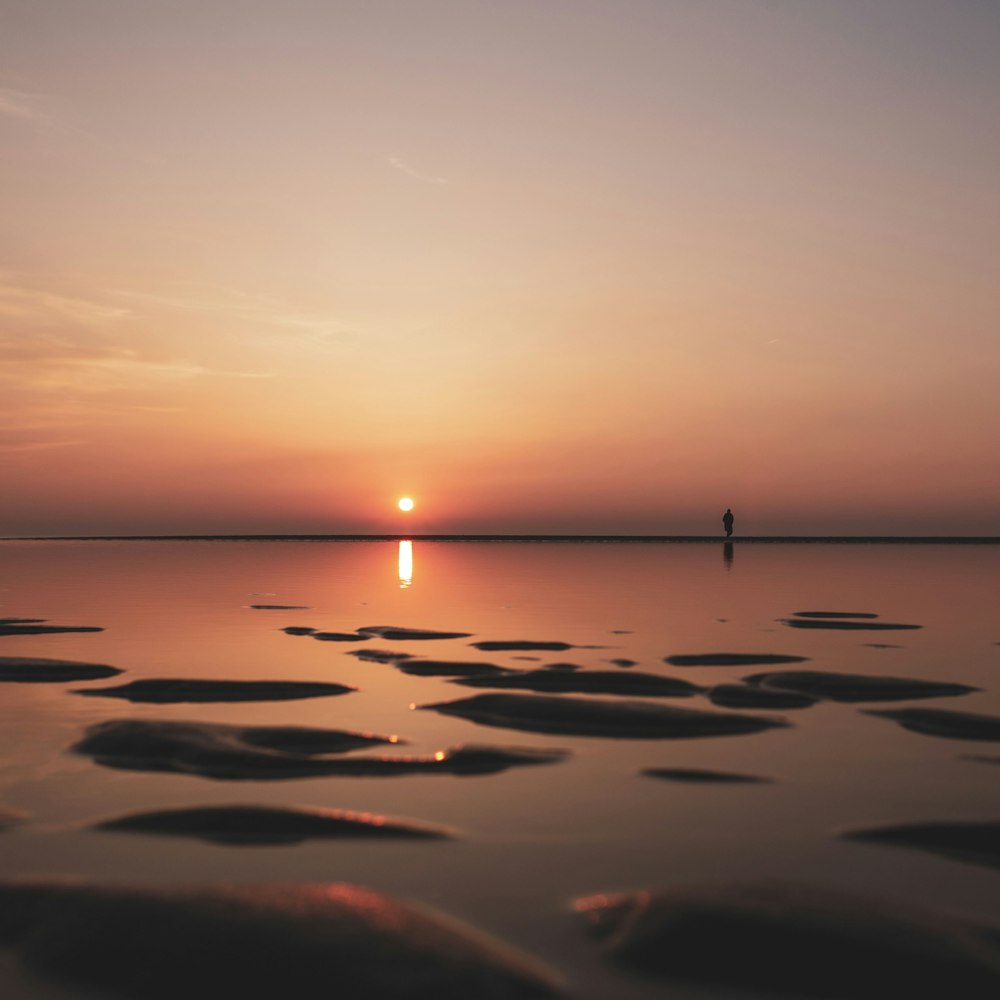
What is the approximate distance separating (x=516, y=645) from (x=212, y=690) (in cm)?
870

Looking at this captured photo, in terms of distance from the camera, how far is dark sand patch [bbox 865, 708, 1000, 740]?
14.2 m

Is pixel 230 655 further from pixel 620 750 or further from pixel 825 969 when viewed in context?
pixel 825 969

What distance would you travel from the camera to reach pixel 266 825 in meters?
9.55

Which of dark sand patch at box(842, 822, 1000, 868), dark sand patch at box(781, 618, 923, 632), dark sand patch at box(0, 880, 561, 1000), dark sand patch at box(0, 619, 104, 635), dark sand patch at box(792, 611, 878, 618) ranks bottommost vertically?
dark sand patch at box(842, 822, 1000, 868)

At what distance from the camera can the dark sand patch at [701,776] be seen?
11.5 metres

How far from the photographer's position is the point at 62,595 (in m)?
41.5

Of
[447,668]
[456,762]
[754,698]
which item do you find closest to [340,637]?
[447,668]

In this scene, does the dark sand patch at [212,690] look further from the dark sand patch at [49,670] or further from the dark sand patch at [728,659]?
the dark sand patch at [728,659]

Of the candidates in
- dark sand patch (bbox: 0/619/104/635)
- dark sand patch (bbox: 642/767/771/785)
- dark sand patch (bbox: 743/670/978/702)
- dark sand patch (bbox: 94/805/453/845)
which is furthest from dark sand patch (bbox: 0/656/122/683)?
dark sand patch (bbox: 743/670/978/702)

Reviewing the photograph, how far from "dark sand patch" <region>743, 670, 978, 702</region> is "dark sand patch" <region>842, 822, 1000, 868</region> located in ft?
24.8

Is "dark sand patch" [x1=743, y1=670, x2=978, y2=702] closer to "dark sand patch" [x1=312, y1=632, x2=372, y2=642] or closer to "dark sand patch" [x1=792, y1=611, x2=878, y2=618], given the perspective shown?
"dark sand patch" [x1=312, y1=632, x2=372, y2=642]

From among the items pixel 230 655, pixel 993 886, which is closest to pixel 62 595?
pixel 230 655

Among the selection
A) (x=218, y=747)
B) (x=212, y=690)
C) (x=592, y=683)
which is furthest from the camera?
(x=592, y=683)

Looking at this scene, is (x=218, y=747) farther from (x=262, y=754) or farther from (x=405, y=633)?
(x=405, y=633)
